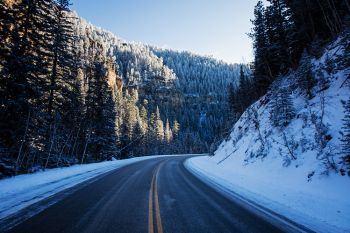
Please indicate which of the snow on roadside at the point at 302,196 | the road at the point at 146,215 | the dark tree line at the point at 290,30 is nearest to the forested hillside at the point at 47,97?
the road at the point at 146,215

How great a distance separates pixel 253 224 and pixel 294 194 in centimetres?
371

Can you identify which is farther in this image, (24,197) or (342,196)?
(24,197)

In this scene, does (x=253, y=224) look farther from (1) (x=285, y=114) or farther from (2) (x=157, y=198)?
(1) (x=285, y=114)

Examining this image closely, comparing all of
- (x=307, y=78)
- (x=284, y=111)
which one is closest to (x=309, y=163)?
(x=284, y=111)

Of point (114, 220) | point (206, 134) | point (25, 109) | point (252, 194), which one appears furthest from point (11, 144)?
point (206, 134)

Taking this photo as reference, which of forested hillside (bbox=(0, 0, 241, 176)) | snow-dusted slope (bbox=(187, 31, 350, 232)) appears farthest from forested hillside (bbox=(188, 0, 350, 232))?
forested hillside (bbox=(0, 0, 241, 176))

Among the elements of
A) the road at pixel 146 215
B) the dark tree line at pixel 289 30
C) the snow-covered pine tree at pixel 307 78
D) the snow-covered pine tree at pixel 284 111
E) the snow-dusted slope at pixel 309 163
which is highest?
the dark tree line at pixel 289 30

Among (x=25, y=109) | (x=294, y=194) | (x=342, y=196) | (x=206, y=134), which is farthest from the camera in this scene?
(x=206, y=134)

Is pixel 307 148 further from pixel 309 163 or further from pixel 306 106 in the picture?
pixel 306 106

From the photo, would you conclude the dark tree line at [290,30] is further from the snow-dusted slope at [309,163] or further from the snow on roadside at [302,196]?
the snow on roadside at [302,196]

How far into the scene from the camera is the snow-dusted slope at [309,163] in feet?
24.8

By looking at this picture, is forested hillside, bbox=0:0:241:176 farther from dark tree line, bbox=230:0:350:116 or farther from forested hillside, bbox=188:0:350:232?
dark tree line, bbox=230:0:350:116

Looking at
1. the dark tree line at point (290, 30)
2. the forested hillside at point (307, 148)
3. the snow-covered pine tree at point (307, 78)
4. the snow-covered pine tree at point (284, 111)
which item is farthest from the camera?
the dark tree line at point (290, 30)

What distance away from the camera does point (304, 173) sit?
1089cm
